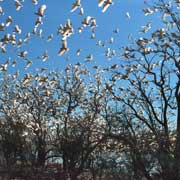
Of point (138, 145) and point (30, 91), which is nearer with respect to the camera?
point (138, 145)

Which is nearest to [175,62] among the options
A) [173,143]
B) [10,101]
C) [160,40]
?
[160,40]

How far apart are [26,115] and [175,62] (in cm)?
998

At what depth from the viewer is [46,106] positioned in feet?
79.5

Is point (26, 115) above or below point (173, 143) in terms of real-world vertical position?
above

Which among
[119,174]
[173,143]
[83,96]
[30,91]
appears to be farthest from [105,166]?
[30,91]

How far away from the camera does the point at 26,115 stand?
76.9ft

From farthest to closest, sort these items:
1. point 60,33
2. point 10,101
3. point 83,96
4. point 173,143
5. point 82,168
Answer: point 10,101 < point 83,96 < point 82,168 < point 173,143 < point 60,33

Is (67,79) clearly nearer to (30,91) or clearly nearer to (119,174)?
(30,91)

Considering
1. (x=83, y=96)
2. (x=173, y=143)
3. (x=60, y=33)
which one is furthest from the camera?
(x=83, y=96)

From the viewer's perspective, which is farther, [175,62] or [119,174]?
[175,62]

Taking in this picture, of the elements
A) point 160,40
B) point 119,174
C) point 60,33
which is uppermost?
point 160,40

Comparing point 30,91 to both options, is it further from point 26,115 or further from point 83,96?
point 83,96

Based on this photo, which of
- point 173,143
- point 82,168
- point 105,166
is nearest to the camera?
point 173,143

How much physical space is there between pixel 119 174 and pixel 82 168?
492 cm
